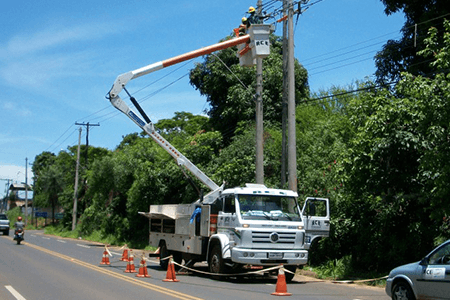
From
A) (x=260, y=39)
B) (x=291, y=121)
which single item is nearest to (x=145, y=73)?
(x=260, y=39)

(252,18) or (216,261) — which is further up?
(252,18)

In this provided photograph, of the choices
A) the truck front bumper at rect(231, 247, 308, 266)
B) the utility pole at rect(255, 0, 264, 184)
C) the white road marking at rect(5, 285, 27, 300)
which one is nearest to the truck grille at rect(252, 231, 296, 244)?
the truck front bumper at rect(231, 247, 308, 266)

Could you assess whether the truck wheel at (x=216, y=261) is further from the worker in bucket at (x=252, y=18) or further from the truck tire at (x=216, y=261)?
the worker in bucket at (x=252, y=18)

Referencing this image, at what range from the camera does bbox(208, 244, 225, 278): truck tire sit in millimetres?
15588

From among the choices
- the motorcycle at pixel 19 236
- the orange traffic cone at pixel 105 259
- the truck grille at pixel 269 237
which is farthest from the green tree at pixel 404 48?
the motorcycle at pixel 19 236

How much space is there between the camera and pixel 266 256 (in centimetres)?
1492

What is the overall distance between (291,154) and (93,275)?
24.2ft

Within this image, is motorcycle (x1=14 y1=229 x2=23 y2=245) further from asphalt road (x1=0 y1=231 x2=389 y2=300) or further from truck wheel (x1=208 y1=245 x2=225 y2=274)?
truck wheel (x1=208 y1=245 x2=225 y2=274)

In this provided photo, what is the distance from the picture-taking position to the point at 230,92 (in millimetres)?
35750

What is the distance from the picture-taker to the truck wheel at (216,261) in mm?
15591

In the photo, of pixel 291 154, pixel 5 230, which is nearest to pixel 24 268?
pixel 291 154

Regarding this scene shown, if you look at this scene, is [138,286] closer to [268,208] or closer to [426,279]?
[268,208]

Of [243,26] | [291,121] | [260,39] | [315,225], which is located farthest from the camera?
[243,26]

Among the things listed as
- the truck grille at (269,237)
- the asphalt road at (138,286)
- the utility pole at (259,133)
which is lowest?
the asphalt road at (138,286)
